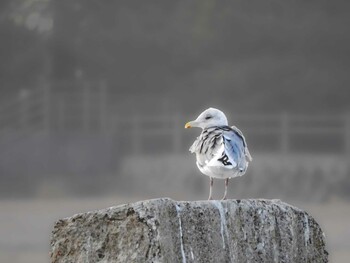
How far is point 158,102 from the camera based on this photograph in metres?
28.4

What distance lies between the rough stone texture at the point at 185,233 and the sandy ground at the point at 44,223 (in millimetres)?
14310

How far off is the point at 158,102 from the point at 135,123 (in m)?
2.28

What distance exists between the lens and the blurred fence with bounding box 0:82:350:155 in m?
24.8

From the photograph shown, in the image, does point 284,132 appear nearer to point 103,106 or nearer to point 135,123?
point 135,123

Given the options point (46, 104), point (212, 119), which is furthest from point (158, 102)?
point (212, 119)

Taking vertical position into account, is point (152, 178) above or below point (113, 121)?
below

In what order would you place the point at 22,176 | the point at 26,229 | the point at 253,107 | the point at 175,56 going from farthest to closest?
the point at 175,56
the point at 253,107
the point at 22,176
the point at 26,229

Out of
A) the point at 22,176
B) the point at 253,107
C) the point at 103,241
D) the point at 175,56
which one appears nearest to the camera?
the point at 103,241

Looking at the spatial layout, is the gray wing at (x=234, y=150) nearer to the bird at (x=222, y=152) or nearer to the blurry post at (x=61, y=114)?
→ the bird at (x=222, y=152)

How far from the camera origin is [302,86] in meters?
28.3

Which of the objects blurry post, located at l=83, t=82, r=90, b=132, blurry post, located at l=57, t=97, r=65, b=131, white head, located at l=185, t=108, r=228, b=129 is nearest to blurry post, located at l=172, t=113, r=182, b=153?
blurry post, located at l=83, t=82, r=90, b=132

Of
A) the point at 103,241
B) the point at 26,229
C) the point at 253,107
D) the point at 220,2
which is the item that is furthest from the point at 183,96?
the point at 103,241

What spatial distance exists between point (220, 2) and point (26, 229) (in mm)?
10155

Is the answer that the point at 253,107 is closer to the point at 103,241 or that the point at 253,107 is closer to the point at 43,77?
the point at 43,77
